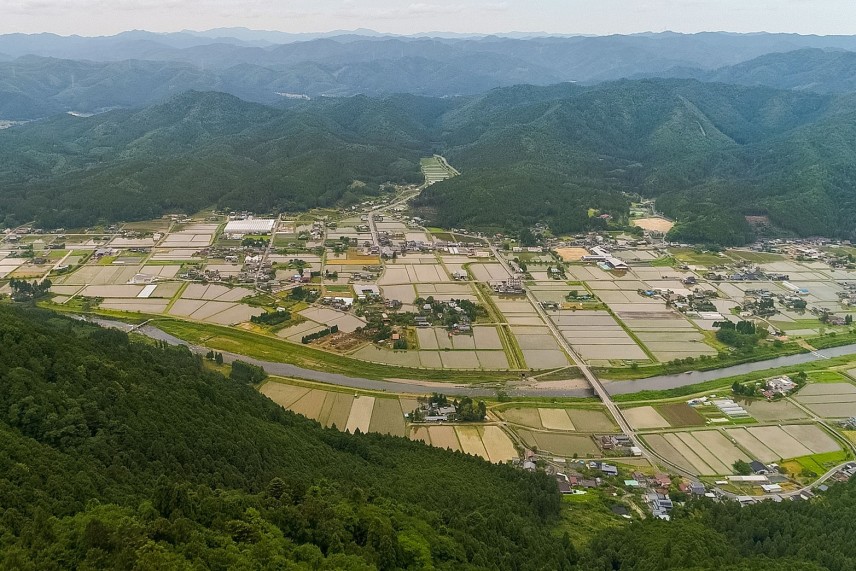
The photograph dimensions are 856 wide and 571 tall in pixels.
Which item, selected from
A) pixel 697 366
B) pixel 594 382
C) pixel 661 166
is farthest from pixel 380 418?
pixel 661 166

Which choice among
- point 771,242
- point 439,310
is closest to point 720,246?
point 771,242

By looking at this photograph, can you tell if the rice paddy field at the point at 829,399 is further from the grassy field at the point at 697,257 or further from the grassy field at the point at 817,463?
the grassy field at the point at 697,257

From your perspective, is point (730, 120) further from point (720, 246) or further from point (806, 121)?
point (720, 246)

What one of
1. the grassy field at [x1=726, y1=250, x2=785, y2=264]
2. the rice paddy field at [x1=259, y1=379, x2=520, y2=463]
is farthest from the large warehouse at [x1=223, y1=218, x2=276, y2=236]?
the grassy field at [x1=726, y1=250, x2=785, y2=264]

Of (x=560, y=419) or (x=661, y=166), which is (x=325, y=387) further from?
(x=661, y=166)

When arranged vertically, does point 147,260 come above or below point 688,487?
below

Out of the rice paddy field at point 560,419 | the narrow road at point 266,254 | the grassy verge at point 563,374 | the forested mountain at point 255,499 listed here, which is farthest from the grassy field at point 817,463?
the narrow road at point 266,254
